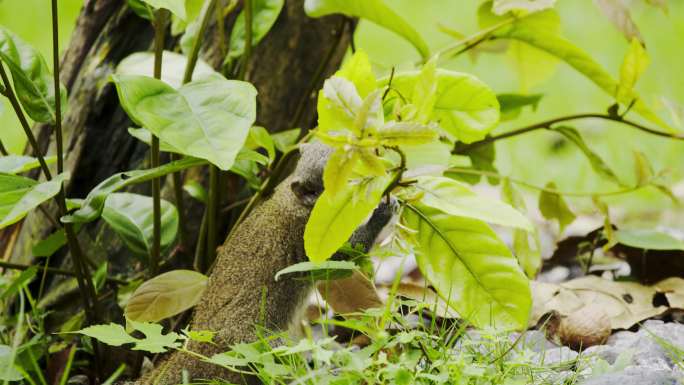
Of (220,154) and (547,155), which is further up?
(220,154)

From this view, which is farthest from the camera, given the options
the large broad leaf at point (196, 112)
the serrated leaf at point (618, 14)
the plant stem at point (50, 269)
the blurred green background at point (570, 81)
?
the blurred green background at point (570, 81)

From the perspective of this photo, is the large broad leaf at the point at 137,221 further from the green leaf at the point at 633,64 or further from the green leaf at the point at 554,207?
the green leaf at the point at 633,64

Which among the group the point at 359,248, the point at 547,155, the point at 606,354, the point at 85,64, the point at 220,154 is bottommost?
the point at 547,155

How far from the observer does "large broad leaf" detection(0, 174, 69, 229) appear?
44.4 inches

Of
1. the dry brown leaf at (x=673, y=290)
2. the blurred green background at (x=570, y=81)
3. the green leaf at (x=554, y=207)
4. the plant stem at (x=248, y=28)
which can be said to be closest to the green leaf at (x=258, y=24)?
the plant stem at (x=248, y=28)

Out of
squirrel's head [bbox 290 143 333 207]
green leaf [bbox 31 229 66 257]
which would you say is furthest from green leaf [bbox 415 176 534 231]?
green leaf [bbox 31 229 66 257]

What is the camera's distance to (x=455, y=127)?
150 cm

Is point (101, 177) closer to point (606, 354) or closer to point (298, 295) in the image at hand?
point (298, 295)

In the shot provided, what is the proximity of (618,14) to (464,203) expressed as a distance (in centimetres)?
64

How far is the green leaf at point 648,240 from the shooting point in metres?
1.84

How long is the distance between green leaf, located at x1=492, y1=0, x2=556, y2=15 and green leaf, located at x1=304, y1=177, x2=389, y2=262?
0.56m

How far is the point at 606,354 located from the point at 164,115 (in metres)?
0.93

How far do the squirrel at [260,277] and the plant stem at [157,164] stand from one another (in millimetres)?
125

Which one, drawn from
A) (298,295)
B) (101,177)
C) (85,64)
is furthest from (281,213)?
(85,64)
